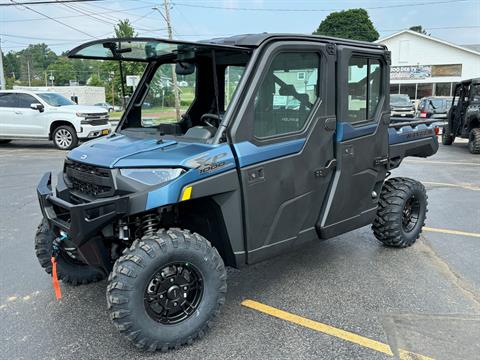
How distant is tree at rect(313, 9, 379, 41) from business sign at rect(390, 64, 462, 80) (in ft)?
115

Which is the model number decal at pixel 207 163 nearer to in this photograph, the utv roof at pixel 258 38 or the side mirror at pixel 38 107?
the utv roof at pixel 258 38

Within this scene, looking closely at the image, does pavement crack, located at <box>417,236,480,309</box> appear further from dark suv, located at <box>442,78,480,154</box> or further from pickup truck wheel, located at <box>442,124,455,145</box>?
pickup truck wheel, located at <box>442,124,455,145</box>

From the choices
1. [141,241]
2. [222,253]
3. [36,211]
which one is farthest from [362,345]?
[36,211]

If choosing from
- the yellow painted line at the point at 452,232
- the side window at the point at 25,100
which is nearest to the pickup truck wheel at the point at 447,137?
the yellow painted line at the point at 452,232

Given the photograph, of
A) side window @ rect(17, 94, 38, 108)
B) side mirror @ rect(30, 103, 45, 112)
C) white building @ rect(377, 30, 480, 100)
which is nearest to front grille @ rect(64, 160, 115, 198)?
side mirror @ rect(30, 103, 45, 112)

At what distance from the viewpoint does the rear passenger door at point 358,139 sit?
3.92 meters

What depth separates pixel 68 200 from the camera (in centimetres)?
353

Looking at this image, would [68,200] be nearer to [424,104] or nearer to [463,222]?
[463,222]

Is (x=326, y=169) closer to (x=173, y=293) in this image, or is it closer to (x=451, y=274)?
(x=173, y=293)

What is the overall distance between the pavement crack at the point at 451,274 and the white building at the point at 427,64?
123ft

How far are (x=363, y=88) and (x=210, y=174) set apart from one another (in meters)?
1.92

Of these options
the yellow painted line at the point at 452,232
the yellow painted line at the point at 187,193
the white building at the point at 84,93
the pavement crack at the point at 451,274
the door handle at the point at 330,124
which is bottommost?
the pavement crack at the point at 451,274

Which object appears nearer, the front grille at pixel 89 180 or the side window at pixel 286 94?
the front grille at pixel 89 180

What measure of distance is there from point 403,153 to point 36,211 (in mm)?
5356
